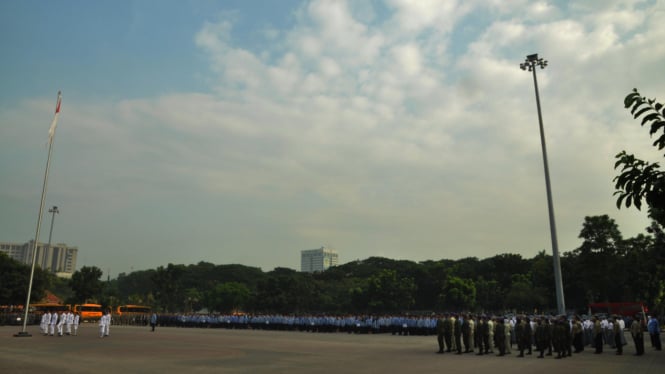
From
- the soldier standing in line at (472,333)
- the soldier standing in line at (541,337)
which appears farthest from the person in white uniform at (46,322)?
the soldier standing in line at (541,337)

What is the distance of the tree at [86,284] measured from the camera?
59.8 metres

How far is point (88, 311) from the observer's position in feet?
190

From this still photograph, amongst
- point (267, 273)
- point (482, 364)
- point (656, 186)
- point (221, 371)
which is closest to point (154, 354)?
point (221, 371)

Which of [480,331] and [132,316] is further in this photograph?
[132,316]

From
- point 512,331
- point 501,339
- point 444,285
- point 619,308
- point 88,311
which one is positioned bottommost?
point 512,331

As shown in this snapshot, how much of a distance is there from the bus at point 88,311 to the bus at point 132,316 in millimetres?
2383

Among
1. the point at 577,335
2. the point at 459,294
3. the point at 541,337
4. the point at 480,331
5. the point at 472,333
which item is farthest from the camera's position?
the point at 459,294

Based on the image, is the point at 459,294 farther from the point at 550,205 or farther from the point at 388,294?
the point at 550,205

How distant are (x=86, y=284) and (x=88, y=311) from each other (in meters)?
3.68

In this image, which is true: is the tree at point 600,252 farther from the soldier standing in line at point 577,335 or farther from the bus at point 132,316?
the bus at point 132,316

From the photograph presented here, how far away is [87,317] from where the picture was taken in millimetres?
57375

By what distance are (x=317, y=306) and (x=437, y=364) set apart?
72813mm

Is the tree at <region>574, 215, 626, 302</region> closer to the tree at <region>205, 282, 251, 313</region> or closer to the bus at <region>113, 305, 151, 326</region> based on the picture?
the bus at <region>113, 305, 151, 326</region>

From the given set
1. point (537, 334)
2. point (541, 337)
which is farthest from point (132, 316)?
point (541, 337)
